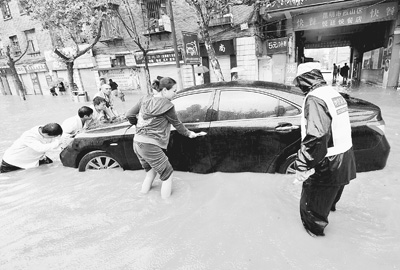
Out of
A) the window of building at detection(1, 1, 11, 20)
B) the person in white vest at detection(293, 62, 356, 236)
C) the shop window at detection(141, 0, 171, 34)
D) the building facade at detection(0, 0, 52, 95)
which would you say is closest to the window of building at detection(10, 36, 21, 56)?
the building facade at detection(0, 0, 52, 95)

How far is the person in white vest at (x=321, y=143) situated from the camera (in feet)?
5.72

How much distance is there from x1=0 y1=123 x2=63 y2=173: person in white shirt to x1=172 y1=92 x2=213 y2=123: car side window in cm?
201

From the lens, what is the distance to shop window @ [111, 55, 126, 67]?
17531 millimetres

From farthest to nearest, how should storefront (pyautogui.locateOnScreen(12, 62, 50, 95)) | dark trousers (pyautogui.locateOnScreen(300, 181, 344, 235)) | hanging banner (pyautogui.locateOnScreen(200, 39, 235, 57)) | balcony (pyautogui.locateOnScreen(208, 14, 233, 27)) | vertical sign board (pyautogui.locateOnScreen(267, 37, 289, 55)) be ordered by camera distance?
storefront (pyautogui.locateOnScreen(12, 62, 50, 95)) → hanging banner (pyautogui.locateOnScreen(200, 39, 235, 57)) → balcony (pyautogui.locateOnScreen(208, 14, 233, 27)) → vertical sign board (pyautogui.locateOnScreen(267, 37, 289, 55)) → dark trousers (pyautogui.locateOnScreen(300, 181, 344, 235))

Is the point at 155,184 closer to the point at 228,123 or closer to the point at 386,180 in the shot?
the point at 228,123

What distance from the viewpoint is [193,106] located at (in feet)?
10.7

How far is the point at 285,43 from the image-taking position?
12.9m

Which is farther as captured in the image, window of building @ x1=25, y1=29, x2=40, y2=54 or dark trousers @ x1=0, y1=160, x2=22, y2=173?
window of building @ x1=25, y1=29, x2=40, y2=54

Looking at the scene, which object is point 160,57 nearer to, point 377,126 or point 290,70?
point 290,70

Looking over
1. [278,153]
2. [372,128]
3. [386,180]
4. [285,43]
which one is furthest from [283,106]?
[285,43]

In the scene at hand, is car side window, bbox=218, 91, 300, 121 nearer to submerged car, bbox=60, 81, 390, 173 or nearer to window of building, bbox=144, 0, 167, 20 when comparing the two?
submerged car, bbox=60, 81, 390, 173

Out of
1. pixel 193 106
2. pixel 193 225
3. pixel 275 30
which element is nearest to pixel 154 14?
pixel 275 30

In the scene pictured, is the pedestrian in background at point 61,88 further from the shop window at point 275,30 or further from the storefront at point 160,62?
the shop window at point 275,30

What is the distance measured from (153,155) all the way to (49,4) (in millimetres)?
12383
